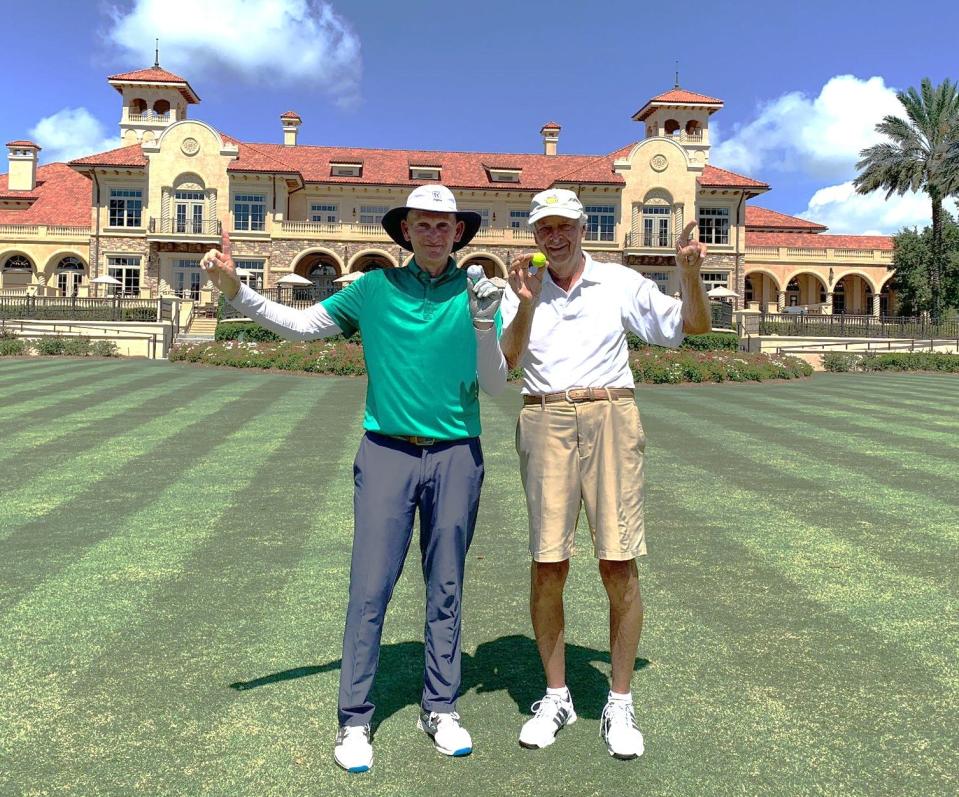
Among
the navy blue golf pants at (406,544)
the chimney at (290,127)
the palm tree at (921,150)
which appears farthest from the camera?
the chimney at (290,127)

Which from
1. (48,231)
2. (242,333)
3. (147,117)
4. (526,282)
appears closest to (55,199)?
(48,231)

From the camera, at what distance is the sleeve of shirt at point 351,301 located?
3.66m

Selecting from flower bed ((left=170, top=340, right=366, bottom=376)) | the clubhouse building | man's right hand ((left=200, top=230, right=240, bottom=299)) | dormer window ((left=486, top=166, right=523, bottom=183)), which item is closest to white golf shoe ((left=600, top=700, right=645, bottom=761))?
man's right hand ((left=200, top=230, right=240, bottom=299))

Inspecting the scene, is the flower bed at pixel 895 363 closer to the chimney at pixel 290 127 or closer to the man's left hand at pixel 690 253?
the man's left hand at pixel 690 253

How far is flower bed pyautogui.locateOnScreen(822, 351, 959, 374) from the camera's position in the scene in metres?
27.9

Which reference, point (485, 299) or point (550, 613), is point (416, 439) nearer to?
point (485, 299)

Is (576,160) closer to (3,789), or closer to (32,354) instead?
(32,354)

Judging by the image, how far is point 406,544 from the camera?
358cm

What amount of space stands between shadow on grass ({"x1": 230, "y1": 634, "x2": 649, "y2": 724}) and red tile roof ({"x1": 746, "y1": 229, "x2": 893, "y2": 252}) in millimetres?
52966

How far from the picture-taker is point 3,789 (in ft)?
10.1

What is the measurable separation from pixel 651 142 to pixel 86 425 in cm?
3998

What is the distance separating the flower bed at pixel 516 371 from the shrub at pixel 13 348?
14.3ft

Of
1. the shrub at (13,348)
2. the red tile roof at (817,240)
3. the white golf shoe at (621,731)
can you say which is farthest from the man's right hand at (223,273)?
the red tile roof at (817,240)

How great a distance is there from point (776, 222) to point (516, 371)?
44.4m
